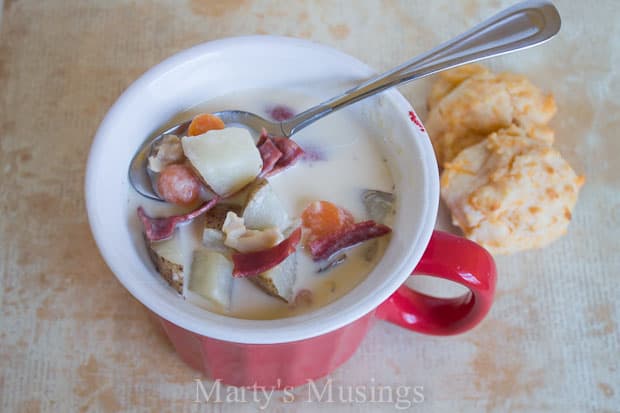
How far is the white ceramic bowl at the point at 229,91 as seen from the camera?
37.6 inches

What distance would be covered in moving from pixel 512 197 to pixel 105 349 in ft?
2.88

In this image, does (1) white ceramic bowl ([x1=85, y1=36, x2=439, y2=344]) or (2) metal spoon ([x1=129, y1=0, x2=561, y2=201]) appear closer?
(1) white ceramic bowl ([x1=85, y1=36, x2=439, y2=344])

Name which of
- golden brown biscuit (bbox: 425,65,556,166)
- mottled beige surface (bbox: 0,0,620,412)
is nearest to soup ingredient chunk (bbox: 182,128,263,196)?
mottled beige surface (bbox: 0,0,620,412)

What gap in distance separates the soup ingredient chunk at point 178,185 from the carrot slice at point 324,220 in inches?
7.3

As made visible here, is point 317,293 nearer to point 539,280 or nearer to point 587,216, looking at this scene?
point 539,280

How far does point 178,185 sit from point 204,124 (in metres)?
0.13

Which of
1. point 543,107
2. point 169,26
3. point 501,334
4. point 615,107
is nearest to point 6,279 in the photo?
point 169,26

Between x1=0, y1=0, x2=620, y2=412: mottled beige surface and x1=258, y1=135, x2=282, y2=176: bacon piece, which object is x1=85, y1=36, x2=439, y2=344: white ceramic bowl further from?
x1=0, y1=0, x2=620, y2=412: mottled beige surface

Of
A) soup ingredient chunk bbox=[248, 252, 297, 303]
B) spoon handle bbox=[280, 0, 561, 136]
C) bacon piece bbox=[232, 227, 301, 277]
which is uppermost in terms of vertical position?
spoon handle bbox=[280, 0, 561, 136]

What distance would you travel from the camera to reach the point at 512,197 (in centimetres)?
138

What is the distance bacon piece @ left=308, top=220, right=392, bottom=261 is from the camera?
1.09 meters

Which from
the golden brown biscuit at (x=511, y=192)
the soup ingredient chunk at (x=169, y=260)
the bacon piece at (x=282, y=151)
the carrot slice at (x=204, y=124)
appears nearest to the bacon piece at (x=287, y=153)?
the bacon piece at (x=282, y=151)

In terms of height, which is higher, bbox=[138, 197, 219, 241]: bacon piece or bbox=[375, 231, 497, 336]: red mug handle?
bbox=[138, 197, 219, 241]: bacon piece

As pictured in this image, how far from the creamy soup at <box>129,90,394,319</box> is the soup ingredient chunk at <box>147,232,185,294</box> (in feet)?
0.04
